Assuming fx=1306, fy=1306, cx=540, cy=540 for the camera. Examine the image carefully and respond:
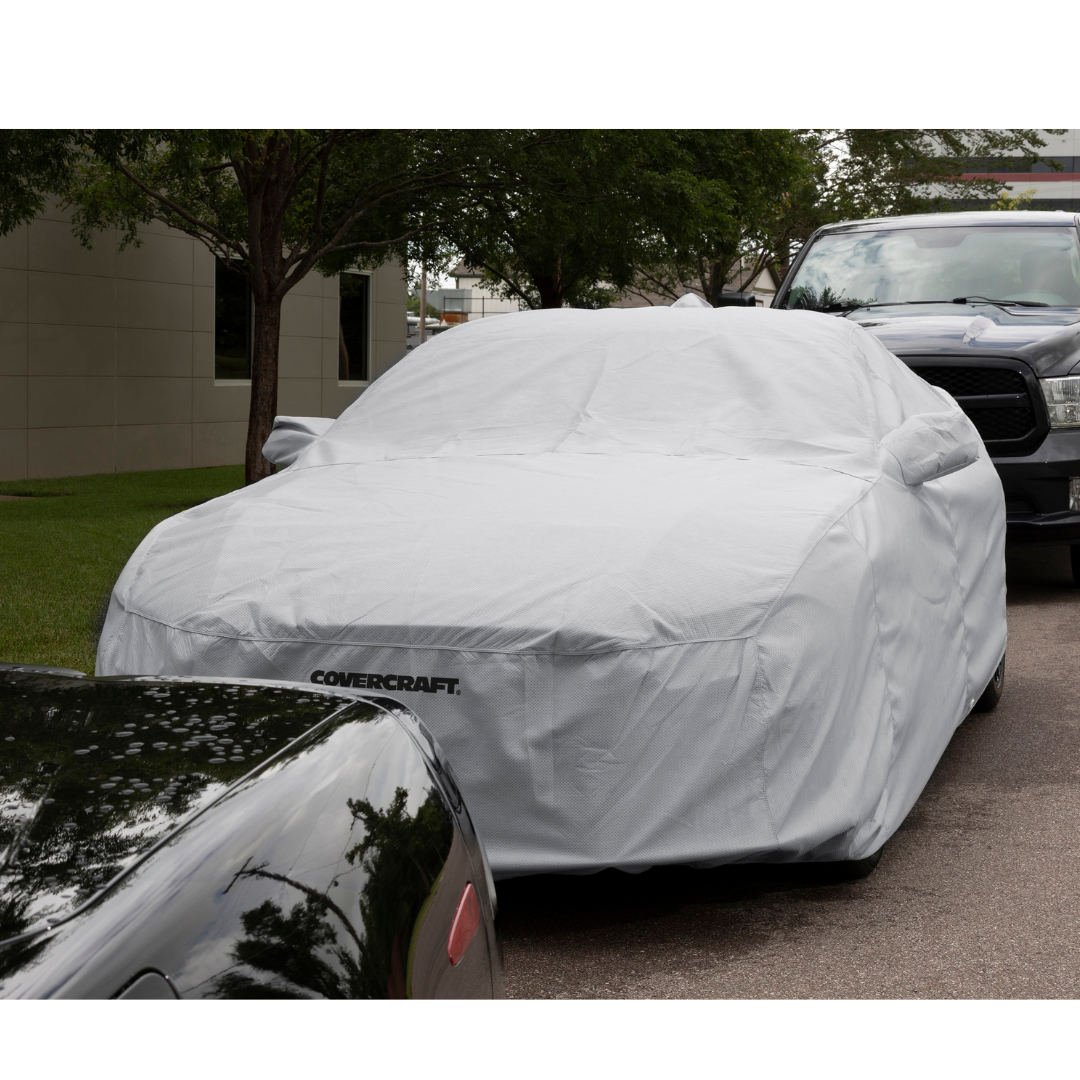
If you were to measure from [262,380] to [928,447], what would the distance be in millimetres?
12262

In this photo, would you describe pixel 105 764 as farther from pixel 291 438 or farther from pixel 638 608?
pixel 291 438

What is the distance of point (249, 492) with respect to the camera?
407 centimetres

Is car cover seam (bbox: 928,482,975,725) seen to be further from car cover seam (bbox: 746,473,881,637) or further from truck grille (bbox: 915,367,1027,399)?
truck grille (bbox: 915,367,1027,399)

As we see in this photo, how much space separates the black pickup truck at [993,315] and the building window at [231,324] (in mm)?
13735

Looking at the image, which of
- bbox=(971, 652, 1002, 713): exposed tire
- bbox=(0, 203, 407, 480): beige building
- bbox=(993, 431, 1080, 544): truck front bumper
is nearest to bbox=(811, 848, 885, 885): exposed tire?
bbox=(971, 652, 1002, 713): exposed tire

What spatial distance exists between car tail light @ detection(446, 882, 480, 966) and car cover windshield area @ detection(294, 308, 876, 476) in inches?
92.5

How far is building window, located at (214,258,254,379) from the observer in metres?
21.1

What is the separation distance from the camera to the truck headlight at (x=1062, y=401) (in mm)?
7441

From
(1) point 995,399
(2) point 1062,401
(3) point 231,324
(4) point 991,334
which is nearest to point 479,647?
(1) point 995,399

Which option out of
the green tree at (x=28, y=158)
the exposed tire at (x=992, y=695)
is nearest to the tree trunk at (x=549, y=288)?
the green tree at (x=28, y=158)

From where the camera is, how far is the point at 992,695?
522cm

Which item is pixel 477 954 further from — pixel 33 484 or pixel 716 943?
pixel 33 484

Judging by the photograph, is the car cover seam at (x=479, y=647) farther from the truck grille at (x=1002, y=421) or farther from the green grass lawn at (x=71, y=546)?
the truck grille at (x=1002, y=421)

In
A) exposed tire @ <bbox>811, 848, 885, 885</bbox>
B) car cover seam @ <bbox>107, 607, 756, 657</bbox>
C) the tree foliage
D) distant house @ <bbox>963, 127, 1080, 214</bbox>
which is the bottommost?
exposed tire @ <bbox>811, 848, 885, 885</bbox>
